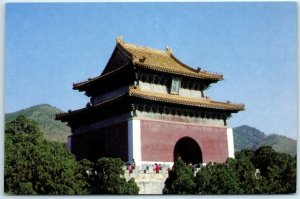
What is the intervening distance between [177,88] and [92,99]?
1809 millimetres

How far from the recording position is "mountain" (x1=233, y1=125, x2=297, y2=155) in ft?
31.5

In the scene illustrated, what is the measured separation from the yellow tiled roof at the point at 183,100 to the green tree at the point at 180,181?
1454 mm

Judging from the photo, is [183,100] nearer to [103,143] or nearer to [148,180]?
[103,143]

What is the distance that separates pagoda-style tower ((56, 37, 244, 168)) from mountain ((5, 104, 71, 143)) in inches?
14.1

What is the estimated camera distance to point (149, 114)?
11227 mm

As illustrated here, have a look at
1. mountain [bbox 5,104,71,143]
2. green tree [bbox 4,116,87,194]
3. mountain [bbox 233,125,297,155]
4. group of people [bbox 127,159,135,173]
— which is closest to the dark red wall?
group of people [bbox 127,159,135,173]

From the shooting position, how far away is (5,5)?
364 inches

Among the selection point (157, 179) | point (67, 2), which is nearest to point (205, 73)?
point (157, 179)

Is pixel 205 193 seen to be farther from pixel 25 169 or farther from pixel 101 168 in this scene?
pixel 25 169

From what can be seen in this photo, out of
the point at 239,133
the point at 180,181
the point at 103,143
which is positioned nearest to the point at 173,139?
the point at 239,133

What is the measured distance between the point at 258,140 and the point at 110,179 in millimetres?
2666

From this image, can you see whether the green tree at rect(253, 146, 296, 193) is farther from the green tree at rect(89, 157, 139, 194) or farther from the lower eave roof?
the green tree at rect(89, 157, 139, 194)

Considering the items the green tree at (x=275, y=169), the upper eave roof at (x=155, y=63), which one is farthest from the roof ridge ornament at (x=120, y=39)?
the green tree at (x=275, y=169)

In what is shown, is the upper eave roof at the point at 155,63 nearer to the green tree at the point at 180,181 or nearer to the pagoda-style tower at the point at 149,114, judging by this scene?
the pagoda-style tower at the point at 149,114
